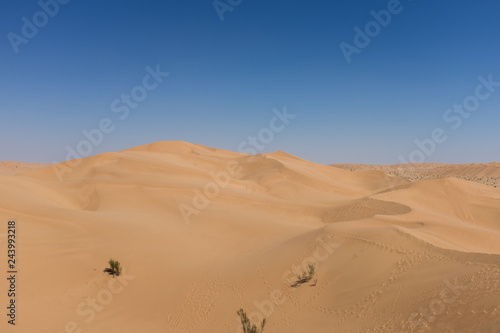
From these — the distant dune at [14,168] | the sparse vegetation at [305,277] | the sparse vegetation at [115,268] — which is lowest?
the sparse vegetation at [305,277]

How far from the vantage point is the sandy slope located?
6.92m

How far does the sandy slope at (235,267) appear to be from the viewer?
22.7ft

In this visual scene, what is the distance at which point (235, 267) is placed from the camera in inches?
426

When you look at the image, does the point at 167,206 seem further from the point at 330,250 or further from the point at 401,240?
the point at 401,240

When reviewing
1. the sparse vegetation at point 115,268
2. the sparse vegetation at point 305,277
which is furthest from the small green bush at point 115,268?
the sparse vegetation at point 305,277

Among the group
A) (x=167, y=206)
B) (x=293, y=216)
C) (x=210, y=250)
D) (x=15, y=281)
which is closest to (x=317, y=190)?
(x=293, y=216)

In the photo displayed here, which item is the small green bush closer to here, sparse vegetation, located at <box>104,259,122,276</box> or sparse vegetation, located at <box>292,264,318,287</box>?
sparse vegetation, located at <box>104,259,122,276</box>

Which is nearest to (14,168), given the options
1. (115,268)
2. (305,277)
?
(115,268)

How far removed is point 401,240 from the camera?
32.3 ft

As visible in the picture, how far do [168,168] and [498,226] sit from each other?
A: 2748 cm

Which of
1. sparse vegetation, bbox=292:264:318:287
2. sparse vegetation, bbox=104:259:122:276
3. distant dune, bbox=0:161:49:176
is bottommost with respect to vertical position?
sparse vegetation, bbox=292:264:318:287

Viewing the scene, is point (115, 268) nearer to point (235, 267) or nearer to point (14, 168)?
point (235, 267)

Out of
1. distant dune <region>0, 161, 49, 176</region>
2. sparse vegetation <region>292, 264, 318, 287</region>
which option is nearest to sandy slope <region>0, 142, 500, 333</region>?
sparse vegetation <region>292, 264, 318, 287</region>

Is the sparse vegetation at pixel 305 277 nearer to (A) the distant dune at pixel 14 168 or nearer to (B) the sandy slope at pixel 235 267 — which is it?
(B) the sandy slope at pixel 235 267
